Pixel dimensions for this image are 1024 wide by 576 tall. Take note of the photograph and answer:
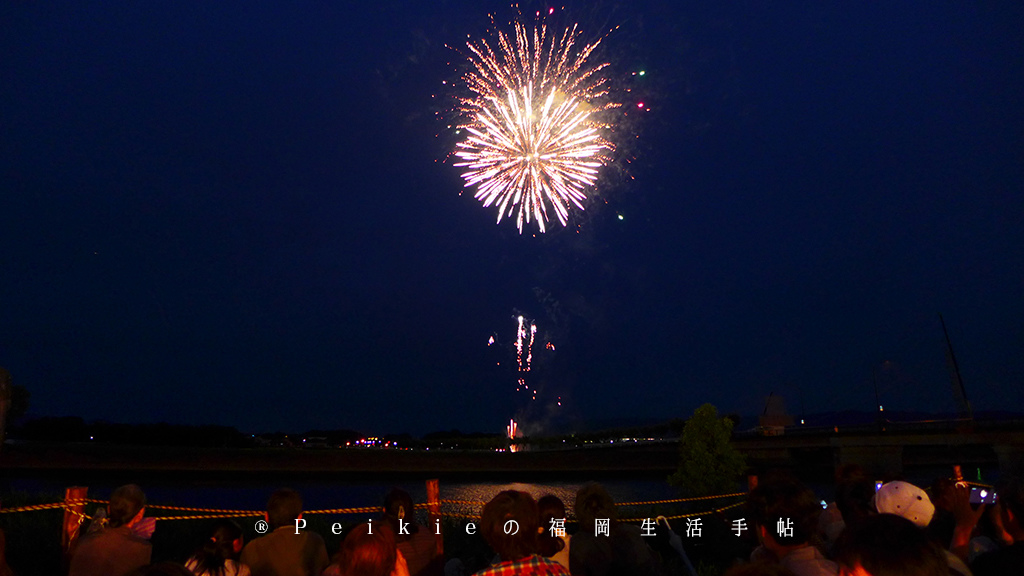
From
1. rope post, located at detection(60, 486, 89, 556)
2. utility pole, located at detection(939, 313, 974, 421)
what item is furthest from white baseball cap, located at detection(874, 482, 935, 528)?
utility pole, located at detection(939, 313, 974, 421)

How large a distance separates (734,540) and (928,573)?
974 cm

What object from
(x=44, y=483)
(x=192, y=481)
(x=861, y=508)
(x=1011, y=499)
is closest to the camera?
(x=1011, y=499)

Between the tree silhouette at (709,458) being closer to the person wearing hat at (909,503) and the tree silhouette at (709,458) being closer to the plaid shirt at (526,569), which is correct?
the person wearing hat at (909,503)

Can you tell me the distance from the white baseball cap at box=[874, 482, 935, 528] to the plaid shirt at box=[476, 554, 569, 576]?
2495 mm

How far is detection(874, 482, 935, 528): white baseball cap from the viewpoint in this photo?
4023 mm

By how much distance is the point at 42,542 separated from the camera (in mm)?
10211

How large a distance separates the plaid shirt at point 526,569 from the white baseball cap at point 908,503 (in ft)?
8.19

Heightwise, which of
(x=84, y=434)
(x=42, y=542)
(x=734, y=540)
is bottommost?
(x=734, y=540)

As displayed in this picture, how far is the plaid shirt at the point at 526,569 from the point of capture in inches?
115

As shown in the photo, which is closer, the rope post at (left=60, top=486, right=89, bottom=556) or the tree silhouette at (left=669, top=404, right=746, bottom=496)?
the rope post at (left=60, top=486, right=89, bottom=556)

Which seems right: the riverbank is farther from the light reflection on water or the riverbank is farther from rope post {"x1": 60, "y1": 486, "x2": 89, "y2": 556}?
rope post {"x1": 60, "y1": 486, "x2": 89, "y2": 556}

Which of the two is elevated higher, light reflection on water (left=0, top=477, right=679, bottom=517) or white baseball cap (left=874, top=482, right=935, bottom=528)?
white baseball cap (left=874, top=482, right=935, bottom=528)

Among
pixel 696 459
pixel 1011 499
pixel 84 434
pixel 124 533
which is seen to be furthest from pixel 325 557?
pixel 84 434

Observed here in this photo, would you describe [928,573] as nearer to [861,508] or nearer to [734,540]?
[861,508]
